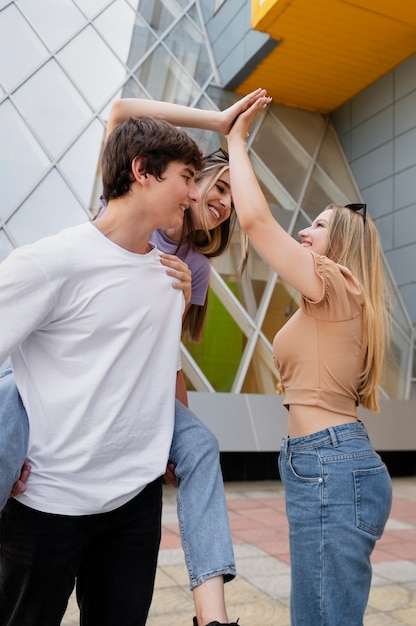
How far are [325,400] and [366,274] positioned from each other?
50cm

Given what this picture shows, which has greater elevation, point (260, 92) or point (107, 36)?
point (107, 36)

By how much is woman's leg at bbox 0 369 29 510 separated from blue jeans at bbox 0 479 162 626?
178 millimetres

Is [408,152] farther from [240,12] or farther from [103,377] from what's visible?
[103,377]

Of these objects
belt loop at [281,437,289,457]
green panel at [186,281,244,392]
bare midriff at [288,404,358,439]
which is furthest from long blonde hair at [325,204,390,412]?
green panel at [186,281,244,392]

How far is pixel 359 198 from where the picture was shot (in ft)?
37.0

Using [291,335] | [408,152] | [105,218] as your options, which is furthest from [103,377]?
[408,152]

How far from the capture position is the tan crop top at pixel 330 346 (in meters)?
1.98

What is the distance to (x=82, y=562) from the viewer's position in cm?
177

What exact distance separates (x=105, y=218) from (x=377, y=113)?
33.9 feet

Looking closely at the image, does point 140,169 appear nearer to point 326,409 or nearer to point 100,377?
point 100,377

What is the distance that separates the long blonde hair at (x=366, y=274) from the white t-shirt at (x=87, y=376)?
81 centimetres

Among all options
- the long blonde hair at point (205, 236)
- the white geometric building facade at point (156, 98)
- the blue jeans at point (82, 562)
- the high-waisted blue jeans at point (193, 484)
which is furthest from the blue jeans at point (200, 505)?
the white geometric building facade at point (156, 98)

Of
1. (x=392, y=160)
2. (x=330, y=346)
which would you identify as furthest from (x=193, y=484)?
(x=392, y=160)

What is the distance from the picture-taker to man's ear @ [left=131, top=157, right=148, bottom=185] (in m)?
1.60
